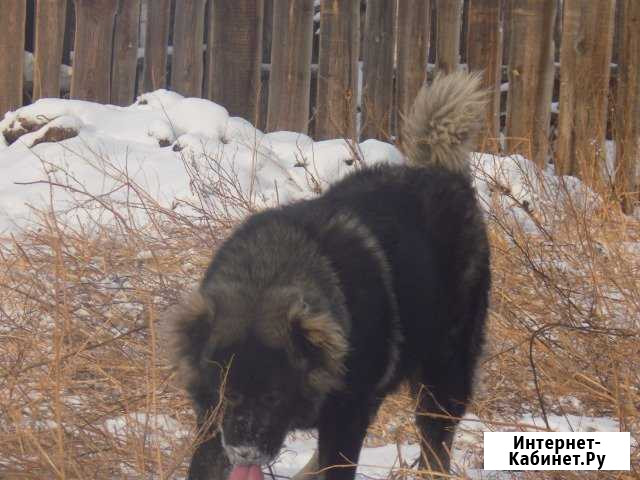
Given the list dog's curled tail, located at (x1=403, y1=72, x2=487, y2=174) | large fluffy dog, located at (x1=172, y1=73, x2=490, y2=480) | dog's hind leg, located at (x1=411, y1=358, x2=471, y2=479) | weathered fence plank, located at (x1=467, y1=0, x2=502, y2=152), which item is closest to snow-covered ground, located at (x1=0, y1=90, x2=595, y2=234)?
weathered fence plank, located at (x1=467, y1=0, x2=502, y2=152)

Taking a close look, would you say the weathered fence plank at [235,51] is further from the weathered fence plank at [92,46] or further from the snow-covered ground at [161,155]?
the weathered fence plank at [92,46]

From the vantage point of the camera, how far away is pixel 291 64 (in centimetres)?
744

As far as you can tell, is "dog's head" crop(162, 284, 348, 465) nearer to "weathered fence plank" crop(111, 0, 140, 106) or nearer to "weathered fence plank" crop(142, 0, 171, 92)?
"weathered fence plank" crop(142, 0, 171, 92)

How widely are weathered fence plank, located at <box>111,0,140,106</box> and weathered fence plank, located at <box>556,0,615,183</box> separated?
10.9 ft

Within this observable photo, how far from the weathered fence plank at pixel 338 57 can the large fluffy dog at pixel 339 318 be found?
10.5 ft

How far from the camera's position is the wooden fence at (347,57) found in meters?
7.27

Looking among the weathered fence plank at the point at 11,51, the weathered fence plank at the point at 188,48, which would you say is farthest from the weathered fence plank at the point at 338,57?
the weathered fence plank at the point at 11,51

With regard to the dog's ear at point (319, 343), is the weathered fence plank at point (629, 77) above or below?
above

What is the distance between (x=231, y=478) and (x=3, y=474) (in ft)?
2.33

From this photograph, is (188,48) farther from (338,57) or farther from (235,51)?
(338,57)

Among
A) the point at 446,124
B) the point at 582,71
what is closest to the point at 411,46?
the point at 582,71

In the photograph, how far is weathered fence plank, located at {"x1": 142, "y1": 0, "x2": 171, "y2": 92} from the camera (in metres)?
7.68

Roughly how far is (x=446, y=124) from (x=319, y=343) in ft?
5.95

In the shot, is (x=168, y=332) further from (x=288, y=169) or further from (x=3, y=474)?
(x=288, y=169)
